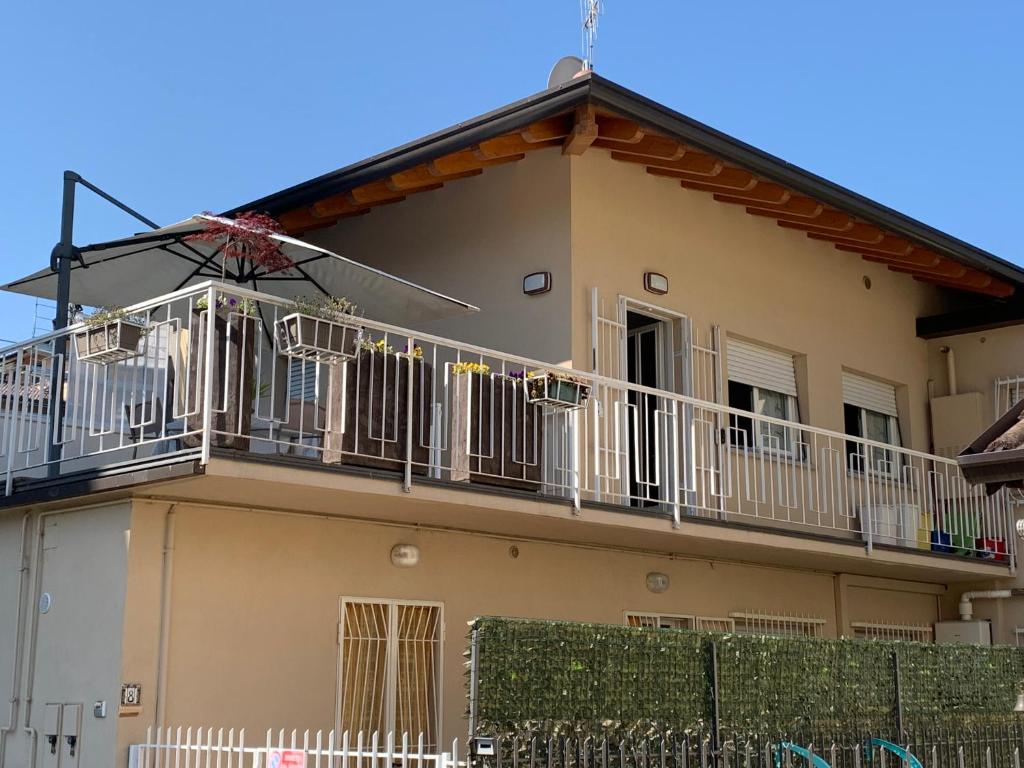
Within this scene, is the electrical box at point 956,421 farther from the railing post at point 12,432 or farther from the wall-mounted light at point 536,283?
the railing post at point 12,432

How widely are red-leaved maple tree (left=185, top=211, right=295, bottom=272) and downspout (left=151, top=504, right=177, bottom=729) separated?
1.98 metres

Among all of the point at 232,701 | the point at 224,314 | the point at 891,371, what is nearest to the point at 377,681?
the point at 232,701

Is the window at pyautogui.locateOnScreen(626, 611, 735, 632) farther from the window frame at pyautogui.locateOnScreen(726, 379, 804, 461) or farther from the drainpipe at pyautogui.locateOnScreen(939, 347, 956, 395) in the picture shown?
the drainpipe at pyautogui.locateOnScreen(939, 347, 956, 395)

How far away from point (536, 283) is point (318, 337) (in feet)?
12.7

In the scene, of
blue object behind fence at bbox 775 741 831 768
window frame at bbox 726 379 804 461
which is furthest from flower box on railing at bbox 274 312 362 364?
window frame at bbox 726 379 804 461

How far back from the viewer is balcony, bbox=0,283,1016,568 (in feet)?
27.3

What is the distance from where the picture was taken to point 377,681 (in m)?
10.2

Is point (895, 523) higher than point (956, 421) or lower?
lower

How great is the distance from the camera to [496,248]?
12430 millimetres

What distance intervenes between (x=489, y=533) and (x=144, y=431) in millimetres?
3101

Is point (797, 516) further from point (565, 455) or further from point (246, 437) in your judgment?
point (246, 437)

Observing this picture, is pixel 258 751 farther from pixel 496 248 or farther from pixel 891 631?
pixel 891 631

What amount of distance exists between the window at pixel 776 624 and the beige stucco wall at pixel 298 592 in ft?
5.52

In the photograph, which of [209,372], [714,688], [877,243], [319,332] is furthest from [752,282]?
[209,372]
